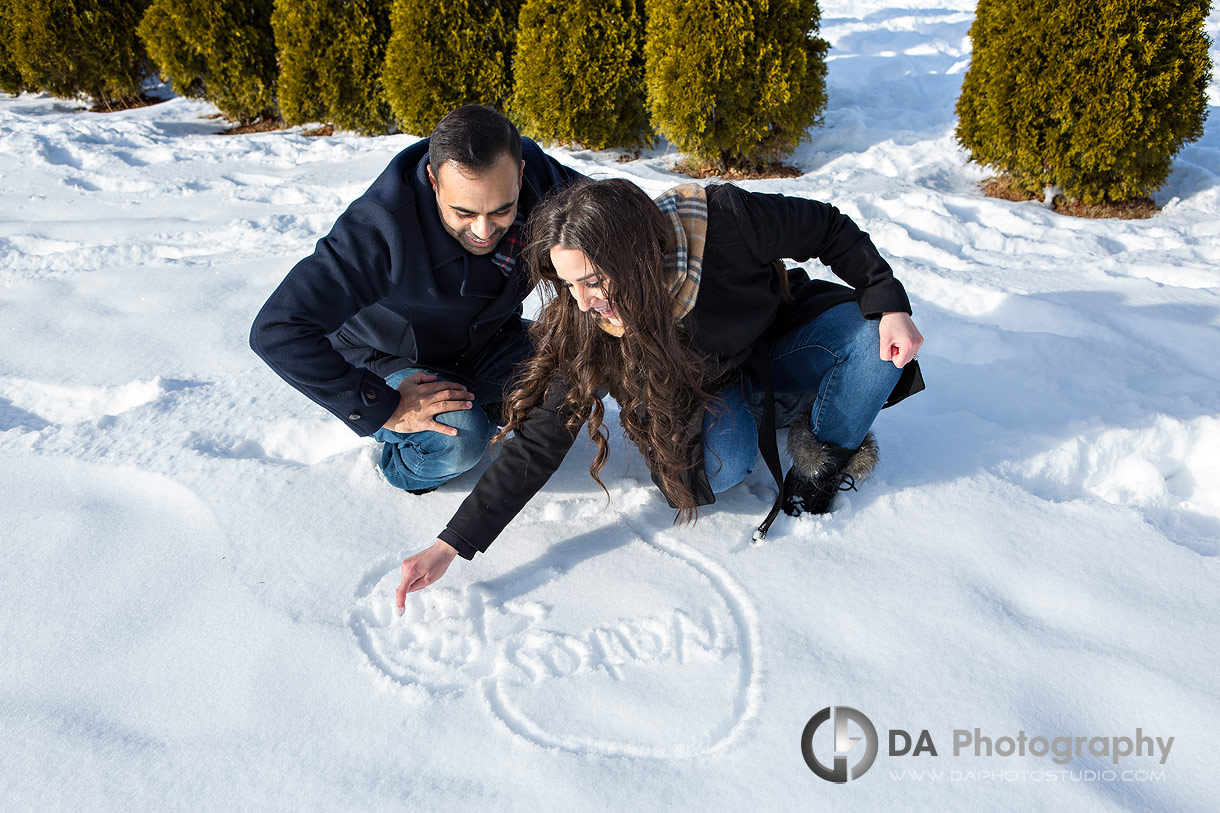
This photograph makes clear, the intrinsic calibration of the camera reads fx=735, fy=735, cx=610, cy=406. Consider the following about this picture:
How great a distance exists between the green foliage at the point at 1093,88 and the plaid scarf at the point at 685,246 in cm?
337

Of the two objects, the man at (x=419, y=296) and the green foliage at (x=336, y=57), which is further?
the green foliage at (x=336, y=57)

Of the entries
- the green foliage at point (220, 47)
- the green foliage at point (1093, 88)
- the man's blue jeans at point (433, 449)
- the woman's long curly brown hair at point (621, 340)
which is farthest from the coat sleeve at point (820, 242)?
the green foliage at point (220, 47)

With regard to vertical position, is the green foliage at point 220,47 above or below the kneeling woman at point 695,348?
above

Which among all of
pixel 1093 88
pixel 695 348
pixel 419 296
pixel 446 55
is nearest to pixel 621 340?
pixel 695 348

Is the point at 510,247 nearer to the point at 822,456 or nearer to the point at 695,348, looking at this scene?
the point at 695,348

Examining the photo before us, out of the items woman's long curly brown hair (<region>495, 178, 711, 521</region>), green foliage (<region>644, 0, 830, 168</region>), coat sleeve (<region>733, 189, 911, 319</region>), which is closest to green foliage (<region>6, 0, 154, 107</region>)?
green foliage (<region>644, 0, 830, 168</region>)

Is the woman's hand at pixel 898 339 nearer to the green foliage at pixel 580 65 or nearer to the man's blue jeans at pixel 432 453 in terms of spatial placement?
the man's blue jeans at pixel 432 453

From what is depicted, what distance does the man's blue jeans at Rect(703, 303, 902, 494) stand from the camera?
1.78 metres

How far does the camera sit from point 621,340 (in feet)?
5.16

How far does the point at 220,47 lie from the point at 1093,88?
7067 millimetres

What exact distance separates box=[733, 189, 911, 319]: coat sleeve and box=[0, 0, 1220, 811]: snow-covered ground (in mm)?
539

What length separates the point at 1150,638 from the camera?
4.91 ft

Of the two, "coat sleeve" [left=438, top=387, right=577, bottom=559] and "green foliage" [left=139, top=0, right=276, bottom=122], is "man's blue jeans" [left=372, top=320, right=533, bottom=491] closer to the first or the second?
"coat sleeve" [left=438, top=387, right=577, bottom=559]

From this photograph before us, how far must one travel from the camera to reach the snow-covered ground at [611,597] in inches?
51.1
